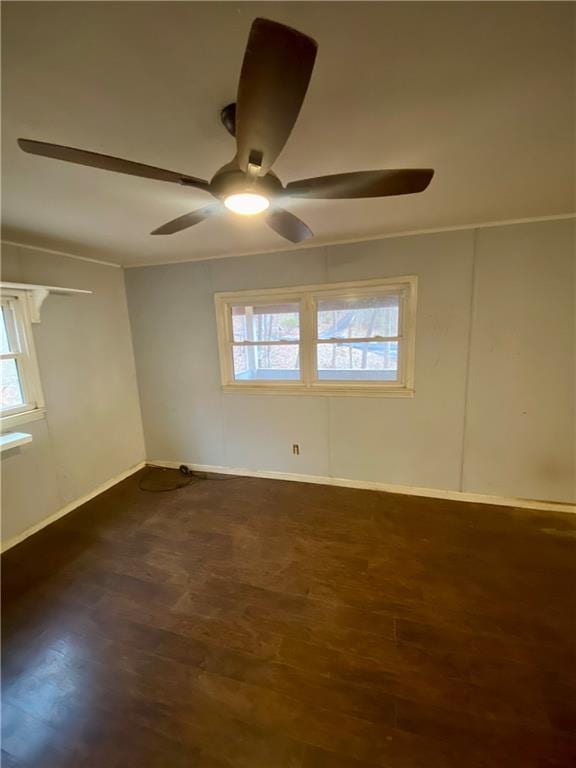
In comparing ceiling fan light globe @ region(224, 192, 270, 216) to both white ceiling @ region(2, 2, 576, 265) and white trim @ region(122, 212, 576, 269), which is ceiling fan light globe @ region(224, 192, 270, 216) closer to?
white ceiling @ region(2, 2, 576, 265)

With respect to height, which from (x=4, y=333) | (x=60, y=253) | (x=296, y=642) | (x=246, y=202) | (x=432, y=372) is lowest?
(x=296, y=642)

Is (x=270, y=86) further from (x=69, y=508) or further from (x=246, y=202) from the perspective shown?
(x=69, y=508)

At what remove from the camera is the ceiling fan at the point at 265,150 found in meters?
0.69

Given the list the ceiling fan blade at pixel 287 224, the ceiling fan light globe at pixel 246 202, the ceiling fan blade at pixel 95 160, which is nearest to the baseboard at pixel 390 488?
the ceiling fan blade at pixel 287 224

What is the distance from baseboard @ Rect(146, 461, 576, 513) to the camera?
108 inches

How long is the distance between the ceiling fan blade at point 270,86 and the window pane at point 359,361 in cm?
219

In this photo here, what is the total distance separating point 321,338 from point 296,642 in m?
2.32

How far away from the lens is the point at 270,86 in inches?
30.5

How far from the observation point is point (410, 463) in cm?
302

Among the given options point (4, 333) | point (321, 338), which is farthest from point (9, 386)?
point (321, 338)

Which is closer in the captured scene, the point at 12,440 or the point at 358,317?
the point at 12,440

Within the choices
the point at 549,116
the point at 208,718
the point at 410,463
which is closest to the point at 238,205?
the point at 549,116

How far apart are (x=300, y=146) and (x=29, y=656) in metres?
2.80

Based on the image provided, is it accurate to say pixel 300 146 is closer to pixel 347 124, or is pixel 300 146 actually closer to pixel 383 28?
pixel 347 124
